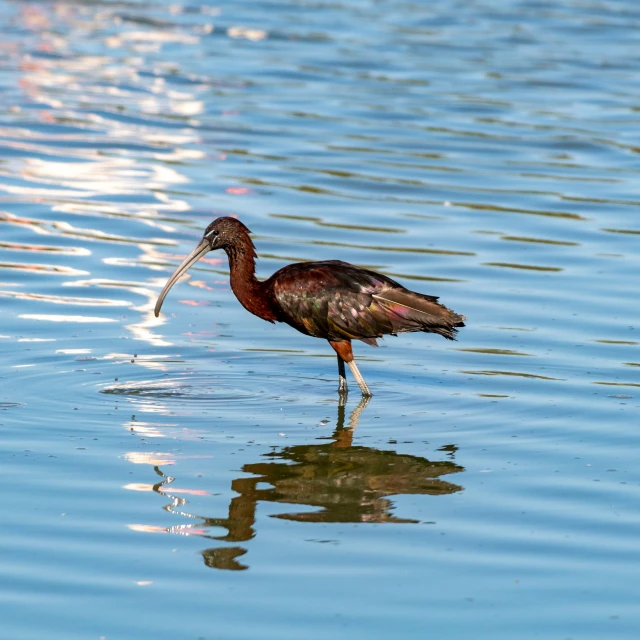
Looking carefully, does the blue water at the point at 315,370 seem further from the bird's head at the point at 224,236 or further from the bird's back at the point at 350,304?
the bird's head at the point at 224,236

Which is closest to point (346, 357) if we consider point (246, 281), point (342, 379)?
point (342, 379)

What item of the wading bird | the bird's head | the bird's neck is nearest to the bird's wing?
the wading bird

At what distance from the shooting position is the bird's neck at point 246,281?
37.5 feet

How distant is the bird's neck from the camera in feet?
37.5

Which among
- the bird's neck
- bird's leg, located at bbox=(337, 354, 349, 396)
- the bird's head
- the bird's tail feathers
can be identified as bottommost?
bird's leg, located at bbox=(337, 354, 349, 396)

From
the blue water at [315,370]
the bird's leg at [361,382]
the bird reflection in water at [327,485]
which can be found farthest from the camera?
the bird's leg at [361,382]

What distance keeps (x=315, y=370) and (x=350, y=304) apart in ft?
3.13

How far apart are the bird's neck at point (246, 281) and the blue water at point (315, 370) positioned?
52 centimetres

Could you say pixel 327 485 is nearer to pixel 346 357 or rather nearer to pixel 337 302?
pixel 346 357

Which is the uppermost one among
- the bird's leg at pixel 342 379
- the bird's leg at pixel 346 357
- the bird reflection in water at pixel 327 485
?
the bird's leg at pixel 346 357

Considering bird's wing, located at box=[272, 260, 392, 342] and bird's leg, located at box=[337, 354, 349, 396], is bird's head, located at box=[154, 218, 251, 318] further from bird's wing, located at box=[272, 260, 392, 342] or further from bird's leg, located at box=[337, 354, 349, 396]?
bird's leg, located at box=[337, 354, 349, 396]

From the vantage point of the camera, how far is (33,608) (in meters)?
6.88

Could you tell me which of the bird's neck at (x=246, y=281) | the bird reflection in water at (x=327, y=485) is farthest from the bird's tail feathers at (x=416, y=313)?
the bird reflection in water at (x=327, y=485)

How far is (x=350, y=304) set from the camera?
1123 centimetres
